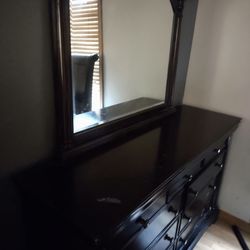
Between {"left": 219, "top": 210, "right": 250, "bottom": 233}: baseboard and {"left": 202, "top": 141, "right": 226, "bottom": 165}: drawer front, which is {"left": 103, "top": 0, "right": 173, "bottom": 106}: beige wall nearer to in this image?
{"left": 202, "top": 141, "right": 226, "bottom": 165}: drawer front

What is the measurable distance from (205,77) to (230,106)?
→ 27cm

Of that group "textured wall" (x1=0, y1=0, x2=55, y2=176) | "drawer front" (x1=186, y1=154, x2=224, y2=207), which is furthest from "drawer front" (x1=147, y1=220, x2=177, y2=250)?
"textured wall" (x1=0, y1=0, x2=55, y2=176)

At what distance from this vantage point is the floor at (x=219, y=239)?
165cm

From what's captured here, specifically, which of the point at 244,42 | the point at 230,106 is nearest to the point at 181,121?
the point at 230,106

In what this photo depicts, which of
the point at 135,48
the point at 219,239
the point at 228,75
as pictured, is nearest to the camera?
the point at 135,48

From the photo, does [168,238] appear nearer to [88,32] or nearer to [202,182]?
[202,182]

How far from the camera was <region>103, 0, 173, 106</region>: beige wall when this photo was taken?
3.83 feet

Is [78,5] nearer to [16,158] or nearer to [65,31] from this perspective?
[65,31]

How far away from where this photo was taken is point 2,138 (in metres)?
0.80

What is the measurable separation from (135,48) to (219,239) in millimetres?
1451

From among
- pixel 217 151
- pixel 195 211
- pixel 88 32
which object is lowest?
pixel 195 211

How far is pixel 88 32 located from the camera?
99cm

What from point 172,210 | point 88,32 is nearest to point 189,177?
point 172,210

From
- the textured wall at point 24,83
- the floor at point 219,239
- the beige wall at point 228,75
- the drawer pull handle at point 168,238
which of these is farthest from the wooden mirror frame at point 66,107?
the floor at point 219,239
